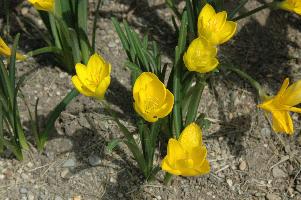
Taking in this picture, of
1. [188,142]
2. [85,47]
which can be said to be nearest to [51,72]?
[85,47]

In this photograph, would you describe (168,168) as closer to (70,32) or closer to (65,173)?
(65,173)

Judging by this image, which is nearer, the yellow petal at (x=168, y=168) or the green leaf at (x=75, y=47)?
the yellow petal at (x=168, y=168)

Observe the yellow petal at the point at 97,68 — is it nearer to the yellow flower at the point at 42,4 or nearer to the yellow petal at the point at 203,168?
the yellow flower at the point at 42,4

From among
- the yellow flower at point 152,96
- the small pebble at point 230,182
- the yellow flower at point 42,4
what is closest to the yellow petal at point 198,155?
the yellow flower at point 152,96

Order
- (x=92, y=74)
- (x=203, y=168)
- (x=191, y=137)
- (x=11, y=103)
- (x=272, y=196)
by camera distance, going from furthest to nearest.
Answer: (x=272, y=196) < (x=11, y=103) < (x=92, y=74) < (x=191, y=137) < (x=203, y=168)

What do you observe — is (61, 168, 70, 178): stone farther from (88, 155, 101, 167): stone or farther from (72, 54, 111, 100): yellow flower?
(72, 54, 111, 100): yellow flower

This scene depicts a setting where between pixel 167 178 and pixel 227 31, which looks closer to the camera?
pixel 227 31

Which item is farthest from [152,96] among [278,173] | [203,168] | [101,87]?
[278,173]

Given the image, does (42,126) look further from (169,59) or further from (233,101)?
(233,101)
